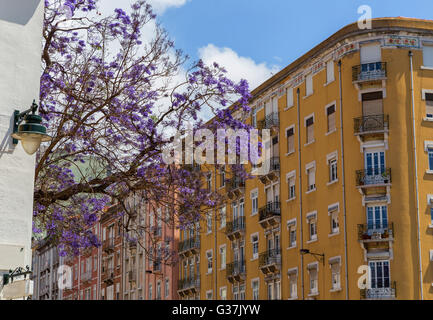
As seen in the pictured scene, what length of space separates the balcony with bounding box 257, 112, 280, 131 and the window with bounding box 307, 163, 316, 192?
475 cm

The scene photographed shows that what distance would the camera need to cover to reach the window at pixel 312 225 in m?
49.0

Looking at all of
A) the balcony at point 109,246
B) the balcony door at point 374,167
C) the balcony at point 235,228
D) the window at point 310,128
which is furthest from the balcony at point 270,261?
the balcony at point 109,246

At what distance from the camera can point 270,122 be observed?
178 feet

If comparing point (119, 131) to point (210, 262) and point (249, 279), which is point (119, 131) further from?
point (210, 262)

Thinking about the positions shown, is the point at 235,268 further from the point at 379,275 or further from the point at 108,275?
the point at 108,275

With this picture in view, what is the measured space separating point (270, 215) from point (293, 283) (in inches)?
183

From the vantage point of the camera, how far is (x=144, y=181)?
19047 millimetres

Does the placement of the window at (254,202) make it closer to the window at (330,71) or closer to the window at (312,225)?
the window at (312,225)

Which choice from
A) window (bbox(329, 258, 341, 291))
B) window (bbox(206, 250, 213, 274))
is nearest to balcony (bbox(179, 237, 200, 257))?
window (bbox(206, 250, 213, 274))

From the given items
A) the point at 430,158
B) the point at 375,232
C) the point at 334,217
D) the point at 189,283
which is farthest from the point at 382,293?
the point at 189,283

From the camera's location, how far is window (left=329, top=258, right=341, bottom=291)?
46.2 m

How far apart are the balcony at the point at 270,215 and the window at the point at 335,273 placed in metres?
6.53

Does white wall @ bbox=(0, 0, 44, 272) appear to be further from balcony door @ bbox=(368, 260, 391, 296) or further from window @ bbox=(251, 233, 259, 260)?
window @ bbox=(251, 233, 259, 260)
